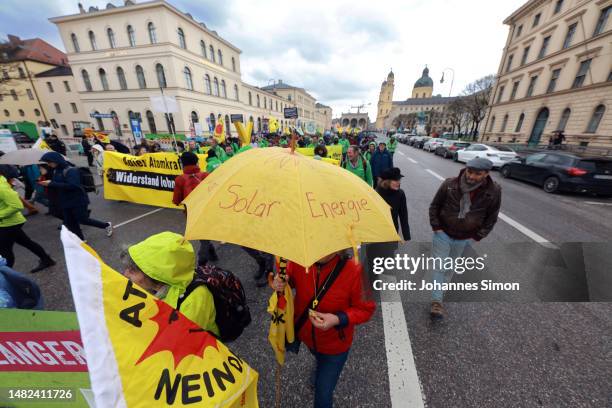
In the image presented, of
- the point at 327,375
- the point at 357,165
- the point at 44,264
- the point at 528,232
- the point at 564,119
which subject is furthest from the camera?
the point at 564,119

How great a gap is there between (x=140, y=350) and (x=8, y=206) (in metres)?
4.28

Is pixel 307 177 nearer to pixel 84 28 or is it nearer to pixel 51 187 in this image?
pixel 51 187

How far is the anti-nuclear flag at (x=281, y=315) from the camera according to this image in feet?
5.16

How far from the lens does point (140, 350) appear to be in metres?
0.94

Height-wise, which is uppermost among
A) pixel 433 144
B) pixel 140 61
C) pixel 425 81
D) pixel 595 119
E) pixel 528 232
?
→ pixel 425 81

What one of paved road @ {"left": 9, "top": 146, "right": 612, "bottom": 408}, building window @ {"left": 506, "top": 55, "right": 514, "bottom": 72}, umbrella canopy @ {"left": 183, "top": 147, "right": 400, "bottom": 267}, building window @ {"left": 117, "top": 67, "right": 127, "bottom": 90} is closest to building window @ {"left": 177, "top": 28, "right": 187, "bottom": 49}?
building window @ {"left": 117, "top": 67, "right": 127, "bottom": 90}

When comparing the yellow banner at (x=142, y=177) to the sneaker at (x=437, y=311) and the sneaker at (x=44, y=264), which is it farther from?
the sneaker at (x=437, y=311)

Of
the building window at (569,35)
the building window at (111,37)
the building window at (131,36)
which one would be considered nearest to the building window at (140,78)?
the building window at (131,36)

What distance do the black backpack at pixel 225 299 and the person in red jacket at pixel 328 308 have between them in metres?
0.33

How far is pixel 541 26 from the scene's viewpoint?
2655 cm

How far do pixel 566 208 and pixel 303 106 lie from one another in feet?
265

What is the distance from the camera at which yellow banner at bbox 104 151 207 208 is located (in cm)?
679

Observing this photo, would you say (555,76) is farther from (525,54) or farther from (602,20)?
(525,54)

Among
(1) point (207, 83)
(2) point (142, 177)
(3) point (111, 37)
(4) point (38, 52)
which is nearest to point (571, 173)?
(2) point (142, 177)
